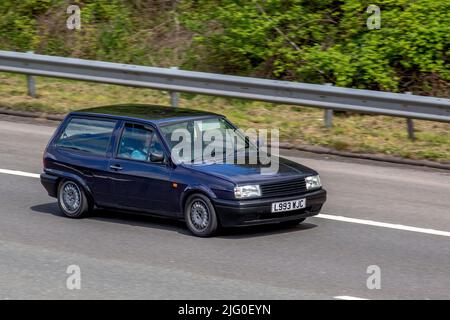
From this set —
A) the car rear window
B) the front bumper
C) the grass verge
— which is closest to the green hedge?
the grass verge

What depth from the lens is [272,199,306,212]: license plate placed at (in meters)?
11.8

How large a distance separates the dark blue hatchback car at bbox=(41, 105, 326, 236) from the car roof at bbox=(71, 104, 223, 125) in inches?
Result: 0.5

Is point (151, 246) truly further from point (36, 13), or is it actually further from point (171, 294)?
point (36, 13)

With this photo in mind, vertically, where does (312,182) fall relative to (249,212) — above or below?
above

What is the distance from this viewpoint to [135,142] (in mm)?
12688

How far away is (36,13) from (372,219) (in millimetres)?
13672

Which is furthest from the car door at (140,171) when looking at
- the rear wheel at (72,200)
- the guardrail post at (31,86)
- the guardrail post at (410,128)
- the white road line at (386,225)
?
the guardrail post at (31,86)

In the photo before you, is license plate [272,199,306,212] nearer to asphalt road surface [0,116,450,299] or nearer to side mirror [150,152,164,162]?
asphalt road surface [0,116,450,299]

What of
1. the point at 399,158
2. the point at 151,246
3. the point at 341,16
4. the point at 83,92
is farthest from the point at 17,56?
the point at 151,246

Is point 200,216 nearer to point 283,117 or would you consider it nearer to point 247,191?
point 247,191

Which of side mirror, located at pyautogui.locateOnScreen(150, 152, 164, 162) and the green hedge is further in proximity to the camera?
the green hedge

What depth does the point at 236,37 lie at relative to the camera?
2062 centimetres

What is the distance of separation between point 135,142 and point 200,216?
1.43 metres

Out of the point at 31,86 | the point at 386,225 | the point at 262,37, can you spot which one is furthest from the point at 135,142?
the point at 31,86
